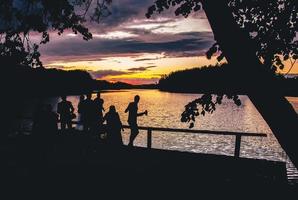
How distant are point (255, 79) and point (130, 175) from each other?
302 inches

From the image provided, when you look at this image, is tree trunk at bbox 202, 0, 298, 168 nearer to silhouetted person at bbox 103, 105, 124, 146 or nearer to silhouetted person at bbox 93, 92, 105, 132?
silhouetted person at bbox 103, 105, 124, 146

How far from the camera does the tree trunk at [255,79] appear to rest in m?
3.62

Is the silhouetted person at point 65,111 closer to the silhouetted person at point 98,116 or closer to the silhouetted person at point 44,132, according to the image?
the silhouetted person at point 98,116

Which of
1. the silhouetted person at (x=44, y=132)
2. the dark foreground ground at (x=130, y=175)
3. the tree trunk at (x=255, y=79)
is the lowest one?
the dark foreground ground at (x=130, y=175)

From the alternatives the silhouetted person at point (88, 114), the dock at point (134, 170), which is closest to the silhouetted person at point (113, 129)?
the dock at point (134, 170)

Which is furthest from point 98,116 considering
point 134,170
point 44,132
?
point 134,170

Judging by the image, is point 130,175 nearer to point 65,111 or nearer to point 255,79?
point 65,111

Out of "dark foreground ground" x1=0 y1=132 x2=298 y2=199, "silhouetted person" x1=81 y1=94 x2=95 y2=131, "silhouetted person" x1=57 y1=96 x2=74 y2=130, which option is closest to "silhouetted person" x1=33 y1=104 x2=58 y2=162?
"dark foreground ground" x1=0 y1=132 x2=298 y2=199

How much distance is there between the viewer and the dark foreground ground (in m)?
9.95

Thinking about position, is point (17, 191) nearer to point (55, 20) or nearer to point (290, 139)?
point (55, 20)

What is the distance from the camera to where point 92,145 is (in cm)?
1338

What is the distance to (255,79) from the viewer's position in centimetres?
373

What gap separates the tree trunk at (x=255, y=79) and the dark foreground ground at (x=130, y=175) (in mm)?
6374

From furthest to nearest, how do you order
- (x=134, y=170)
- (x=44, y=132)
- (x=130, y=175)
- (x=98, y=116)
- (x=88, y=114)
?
1. (x=98, y=116)
2. (x=88, y=114)
3. (x=44, y=132)
4. (x=134, y=170)
5. (x=130, y=175)
